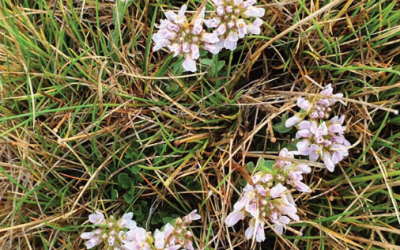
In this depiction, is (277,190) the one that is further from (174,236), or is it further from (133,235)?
(133,235)

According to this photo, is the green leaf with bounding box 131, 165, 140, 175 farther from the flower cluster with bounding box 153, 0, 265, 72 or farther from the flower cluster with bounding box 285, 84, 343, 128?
the flower cluster with bounding box 285, 84, 343, 128

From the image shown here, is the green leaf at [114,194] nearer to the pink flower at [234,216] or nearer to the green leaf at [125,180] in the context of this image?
the green leaf at [125,180]

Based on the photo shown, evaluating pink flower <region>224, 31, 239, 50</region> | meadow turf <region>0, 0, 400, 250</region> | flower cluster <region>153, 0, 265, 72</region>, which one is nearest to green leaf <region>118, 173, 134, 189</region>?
meadow turf <region>0, 0, 400, 250</region>

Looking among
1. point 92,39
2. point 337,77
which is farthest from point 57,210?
point 337,77

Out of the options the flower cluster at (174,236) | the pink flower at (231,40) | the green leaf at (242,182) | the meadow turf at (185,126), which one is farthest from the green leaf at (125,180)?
the pink flower at (231,40)

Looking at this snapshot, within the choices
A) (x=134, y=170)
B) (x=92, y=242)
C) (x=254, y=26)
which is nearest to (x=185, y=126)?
(x=134, y=170)

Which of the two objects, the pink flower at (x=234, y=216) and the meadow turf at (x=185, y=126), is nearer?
the pink flower at (x=234, y=216)
